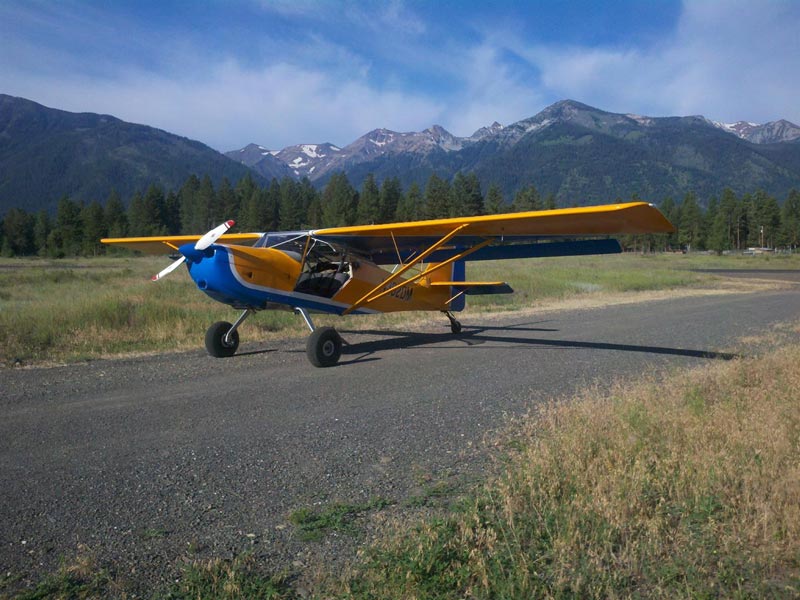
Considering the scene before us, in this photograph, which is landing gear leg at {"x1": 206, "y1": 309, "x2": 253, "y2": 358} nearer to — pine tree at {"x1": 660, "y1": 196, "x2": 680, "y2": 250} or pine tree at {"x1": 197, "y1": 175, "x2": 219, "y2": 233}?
pine tree at {"x1": 197, "y1": 175, "x2": 219, "y2": 233}

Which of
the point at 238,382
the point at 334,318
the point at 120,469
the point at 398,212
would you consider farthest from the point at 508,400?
the point at 398,212

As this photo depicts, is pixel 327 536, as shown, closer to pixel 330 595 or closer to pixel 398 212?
pixel 330 595

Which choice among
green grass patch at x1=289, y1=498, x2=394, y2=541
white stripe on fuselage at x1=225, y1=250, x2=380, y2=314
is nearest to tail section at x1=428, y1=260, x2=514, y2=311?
white stripe on fuselage at x1=225, y1=250, x2=380, y2=314

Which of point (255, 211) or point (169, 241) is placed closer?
point (169, 241)

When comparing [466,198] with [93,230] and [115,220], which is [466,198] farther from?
[93,230]

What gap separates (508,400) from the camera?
6785 mm

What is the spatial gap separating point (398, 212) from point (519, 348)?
67.8m

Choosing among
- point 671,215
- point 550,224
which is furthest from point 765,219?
point 550,224

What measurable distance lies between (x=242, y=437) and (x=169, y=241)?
9133mm

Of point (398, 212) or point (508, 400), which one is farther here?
point (398, 212)

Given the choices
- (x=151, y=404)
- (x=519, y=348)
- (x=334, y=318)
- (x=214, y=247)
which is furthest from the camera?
(x=334, y=318)

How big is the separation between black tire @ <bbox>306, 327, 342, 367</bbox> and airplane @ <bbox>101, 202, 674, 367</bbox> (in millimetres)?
15

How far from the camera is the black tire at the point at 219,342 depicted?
9.90m

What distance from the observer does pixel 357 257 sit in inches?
457
